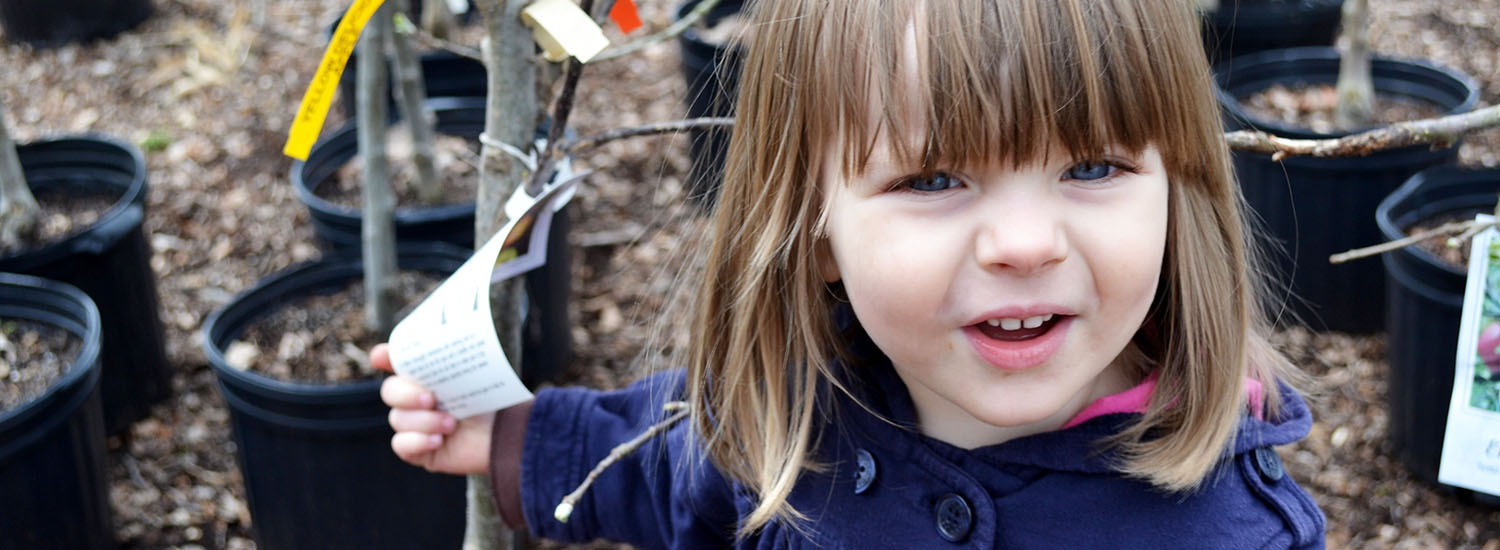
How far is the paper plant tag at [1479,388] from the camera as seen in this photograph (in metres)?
1.61

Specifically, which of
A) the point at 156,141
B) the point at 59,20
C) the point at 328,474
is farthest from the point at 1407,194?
the point at 59,20

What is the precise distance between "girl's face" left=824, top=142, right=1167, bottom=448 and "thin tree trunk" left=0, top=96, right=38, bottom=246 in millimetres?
2369

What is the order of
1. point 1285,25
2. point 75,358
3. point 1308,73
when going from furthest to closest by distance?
point 1285,25
point 1308,73
point 75,358

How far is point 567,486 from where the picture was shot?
1.69m

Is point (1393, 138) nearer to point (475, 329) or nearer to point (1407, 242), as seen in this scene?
point (1407, 242)

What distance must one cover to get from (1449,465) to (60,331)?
2477mm

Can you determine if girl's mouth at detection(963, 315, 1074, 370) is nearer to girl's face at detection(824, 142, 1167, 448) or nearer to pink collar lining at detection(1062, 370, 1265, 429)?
girl's face at detection(824, 142, 1167, 448)

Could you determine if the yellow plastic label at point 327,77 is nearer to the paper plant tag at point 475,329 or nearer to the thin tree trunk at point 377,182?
the paper plant tag at point 475,329

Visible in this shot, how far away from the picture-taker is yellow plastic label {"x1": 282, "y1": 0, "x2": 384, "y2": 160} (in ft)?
4.66

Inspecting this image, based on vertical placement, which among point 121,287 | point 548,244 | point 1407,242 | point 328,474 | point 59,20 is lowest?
point 328,474

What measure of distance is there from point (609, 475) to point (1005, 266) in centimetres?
74

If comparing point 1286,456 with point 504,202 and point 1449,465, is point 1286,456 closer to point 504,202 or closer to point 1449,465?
point 1449,465

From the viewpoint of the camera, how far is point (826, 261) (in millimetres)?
1414

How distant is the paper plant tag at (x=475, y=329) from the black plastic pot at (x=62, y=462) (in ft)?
3.42
